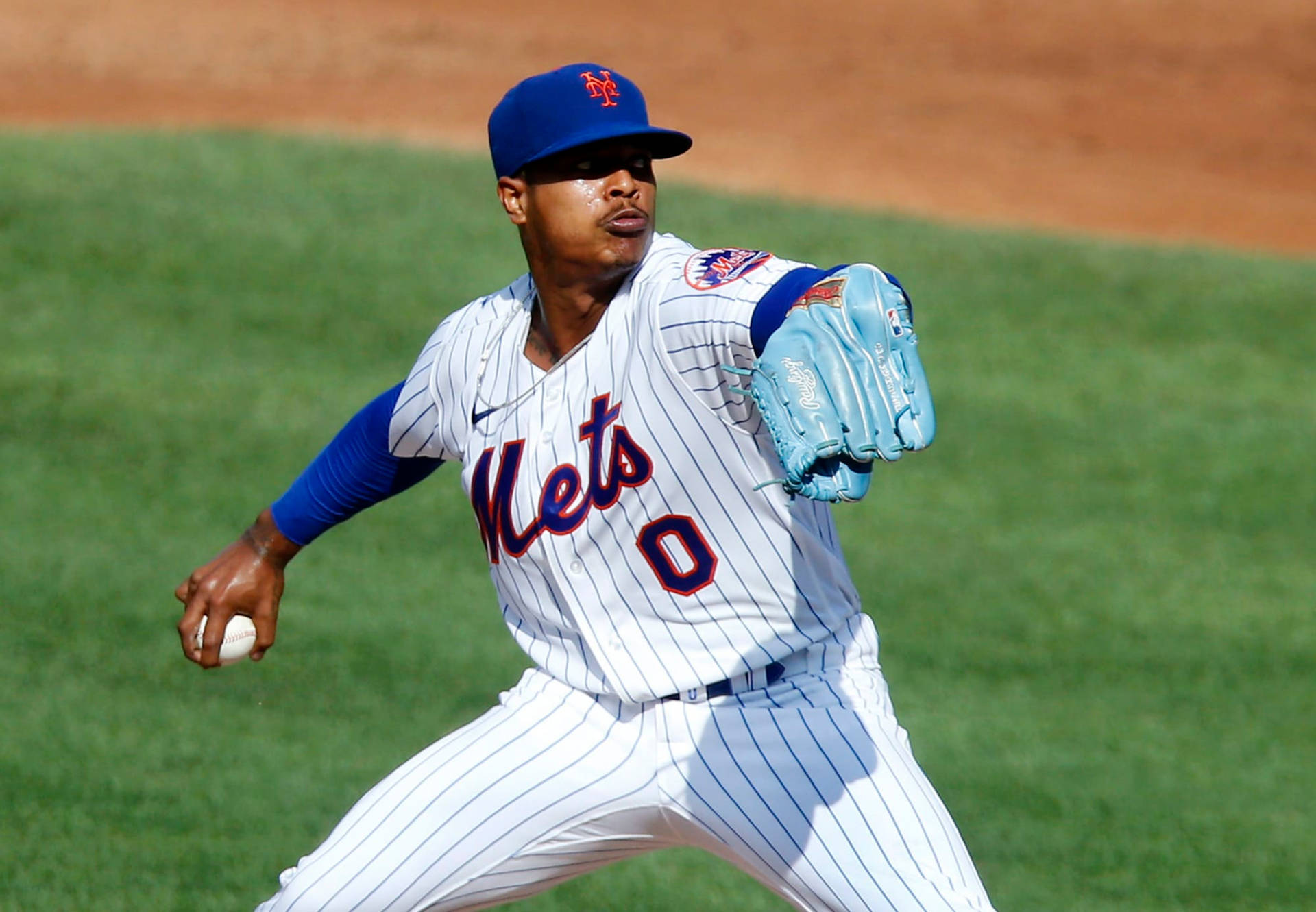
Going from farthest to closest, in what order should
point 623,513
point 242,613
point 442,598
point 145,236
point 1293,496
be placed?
point 145,236 < point 1293,496 < point 442,598 < point 242,613 < point 623,513

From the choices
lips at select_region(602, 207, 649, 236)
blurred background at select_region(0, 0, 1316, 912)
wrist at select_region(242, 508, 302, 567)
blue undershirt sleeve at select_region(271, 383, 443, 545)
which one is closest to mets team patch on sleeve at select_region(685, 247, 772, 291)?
lips at select_region(602, 207, 649, 236)

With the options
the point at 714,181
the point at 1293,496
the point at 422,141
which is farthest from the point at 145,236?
the point at 1293,496

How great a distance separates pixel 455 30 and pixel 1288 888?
45.2 ft

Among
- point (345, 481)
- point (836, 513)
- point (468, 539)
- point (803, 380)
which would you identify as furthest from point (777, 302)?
point (836, 513)

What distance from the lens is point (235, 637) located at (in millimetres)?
3871

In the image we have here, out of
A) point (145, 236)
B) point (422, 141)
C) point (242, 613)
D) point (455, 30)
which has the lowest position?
point (242, 613)

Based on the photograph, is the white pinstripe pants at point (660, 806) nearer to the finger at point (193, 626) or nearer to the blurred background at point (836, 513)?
the finger at point (193, 626)

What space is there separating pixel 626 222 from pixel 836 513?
15.7 ft

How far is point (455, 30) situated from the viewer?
17.0 metres

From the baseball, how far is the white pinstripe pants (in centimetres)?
67

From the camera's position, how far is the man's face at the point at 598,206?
3.25 metres

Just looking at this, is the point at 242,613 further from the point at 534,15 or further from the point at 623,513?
the point at 534,15

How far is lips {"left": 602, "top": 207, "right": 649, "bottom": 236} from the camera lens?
3244 mm

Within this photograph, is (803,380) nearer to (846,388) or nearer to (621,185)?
(846,388)
